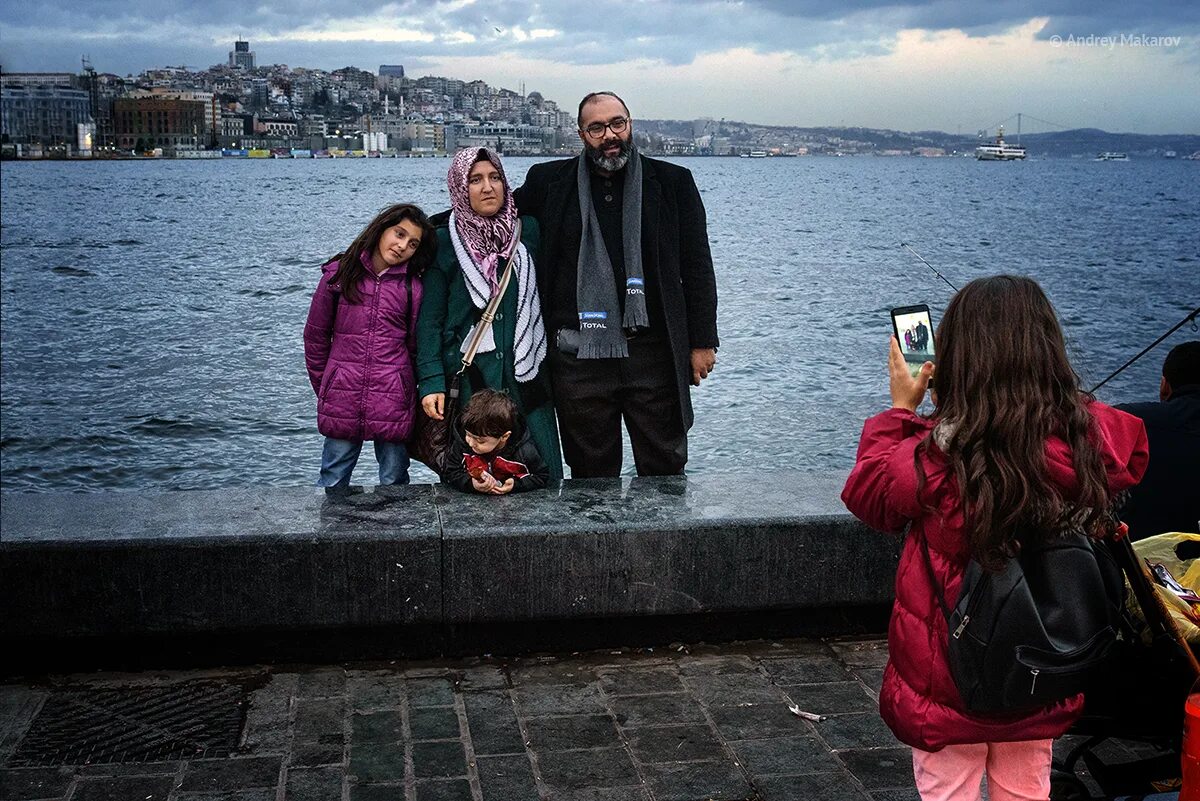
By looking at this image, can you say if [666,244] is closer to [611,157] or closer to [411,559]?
[611,157]

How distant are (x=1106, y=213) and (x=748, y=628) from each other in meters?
83.2

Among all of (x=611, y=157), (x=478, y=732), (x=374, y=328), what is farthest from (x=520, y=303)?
(x=478, y=732)

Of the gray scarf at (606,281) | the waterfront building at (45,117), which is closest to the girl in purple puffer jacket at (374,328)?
the gray scarf at (606,281)

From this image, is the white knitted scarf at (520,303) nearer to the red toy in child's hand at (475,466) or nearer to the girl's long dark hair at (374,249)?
the girl's long dark hair at (374,249)

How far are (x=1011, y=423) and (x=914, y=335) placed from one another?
45 centimetres

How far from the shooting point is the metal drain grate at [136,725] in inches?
161

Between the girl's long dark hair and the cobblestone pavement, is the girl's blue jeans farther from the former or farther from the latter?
the cobblestone pavement

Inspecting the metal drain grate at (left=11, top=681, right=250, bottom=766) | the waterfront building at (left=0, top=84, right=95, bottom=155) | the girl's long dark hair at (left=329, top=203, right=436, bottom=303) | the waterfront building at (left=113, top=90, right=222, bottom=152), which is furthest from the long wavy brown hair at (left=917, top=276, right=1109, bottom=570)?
the waterfront building at (left=0, top=84, right=95, bottom=155)

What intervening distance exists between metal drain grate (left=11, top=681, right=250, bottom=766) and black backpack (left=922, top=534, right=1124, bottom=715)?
7.33 ft

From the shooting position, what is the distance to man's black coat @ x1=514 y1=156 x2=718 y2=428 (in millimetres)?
5578

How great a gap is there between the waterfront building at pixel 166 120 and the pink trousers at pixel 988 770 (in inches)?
6422

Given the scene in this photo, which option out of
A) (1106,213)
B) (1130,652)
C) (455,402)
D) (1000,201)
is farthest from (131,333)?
(1000,201)

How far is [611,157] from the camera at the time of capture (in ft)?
18.1

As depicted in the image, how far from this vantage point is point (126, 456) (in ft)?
65.1
